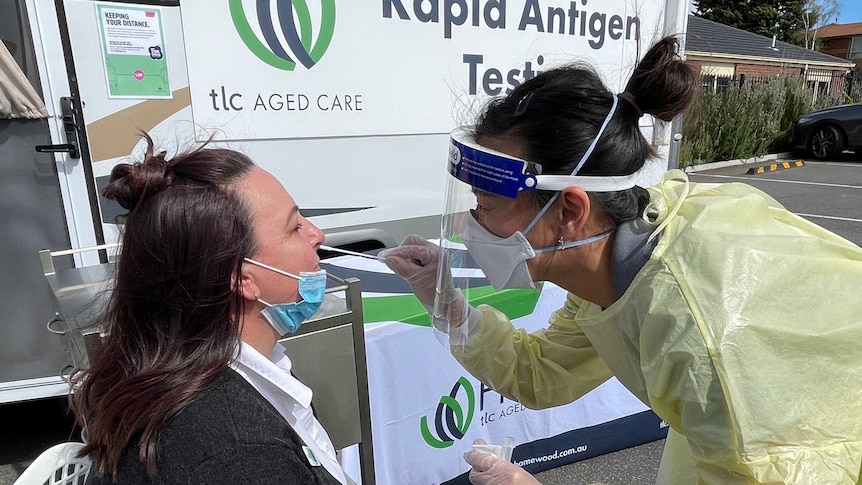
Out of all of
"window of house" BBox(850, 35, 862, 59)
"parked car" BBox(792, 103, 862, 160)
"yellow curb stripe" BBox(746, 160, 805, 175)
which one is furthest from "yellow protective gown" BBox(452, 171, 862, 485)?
"window of house" BBox(850, 35, 862, 59)

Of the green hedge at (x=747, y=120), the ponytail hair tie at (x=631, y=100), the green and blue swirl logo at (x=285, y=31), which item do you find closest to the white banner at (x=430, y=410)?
the green and blue swirl logo at (x=285, y=31)

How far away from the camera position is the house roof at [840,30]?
42191 mm

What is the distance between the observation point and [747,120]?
41.6 ft

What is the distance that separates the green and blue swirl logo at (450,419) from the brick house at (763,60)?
14970 mm

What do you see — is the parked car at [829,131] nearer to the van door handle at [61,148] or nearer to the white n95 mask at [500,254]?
the white n95 mask at [500,254]

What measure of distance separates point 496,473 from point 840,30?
5434 centimetres

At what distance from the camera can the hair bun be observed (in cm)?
117

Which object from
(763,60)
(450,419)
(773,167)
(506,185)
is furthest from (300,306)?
(763,60)

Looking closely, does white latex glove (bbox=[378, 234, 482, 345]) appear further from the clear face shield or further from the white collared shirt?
the white collared shirt

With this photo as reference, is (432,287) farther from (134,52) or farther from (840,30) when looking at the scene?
(840,30)

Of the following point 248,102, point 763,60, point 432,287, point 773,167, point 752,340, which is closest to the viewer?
point 752,340

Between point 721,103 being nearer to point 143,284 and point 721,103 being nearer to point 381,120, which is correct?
point 381,120

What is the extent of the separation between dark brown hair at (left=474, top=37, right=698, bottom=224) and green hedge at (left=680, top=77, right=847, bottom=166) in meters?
11.1

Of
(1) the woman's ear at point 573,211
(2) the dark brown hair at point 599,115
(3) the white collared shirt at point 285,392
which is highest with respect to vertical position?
(2) the dark brown hair at point 599,115
